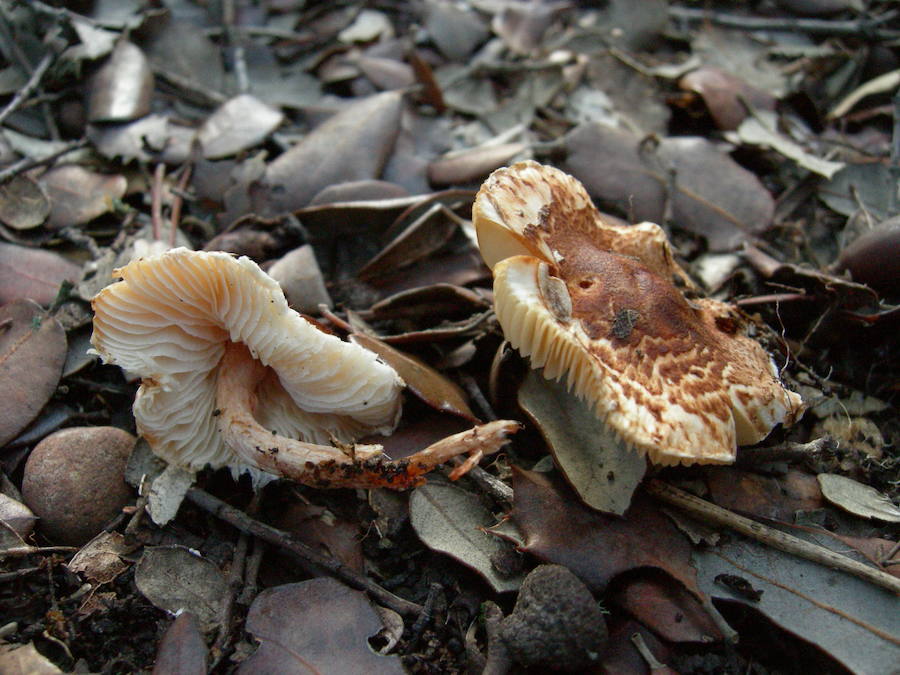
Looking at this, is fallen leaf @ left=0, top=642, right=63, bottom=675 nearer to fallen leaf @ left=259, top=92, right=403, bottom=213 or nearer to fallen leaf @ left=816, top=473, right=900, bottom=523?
fallen leaf @ left=259, top=92, right=403, bottom=213

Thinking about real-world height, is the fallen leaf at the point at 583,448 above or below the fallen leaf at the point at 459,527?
above

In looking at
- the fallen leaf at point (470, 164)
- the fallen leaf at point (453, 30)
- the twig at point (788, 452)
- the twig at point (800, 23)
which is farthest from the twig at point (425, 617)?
the twig at point (800, 23)

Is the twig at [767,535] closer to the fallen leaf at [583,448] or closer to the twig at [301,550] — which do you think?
the fallen leaf at [583,448]

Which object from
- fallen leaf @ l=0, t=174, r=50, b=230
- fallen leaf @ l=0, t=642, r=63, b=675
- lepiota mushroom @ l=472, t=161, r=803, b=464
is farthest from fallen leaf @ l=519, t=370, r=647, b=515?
fallen leaf @ l=0, t=174, r=50, b=230

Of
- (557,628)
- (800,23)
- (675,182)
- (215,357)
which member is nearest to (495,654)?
(557,628)

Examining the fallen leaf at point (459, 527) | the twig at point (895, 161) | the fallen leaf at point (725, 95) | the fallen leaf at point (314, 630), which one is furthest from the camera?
the fallen leaf at point (725, 95)

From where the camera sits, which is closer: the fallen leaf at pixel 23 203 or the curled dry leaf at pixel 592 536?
the curled dry leaf at pixel 592 536

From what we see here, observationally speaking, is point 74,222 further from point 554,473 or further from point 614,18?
point 614,18
